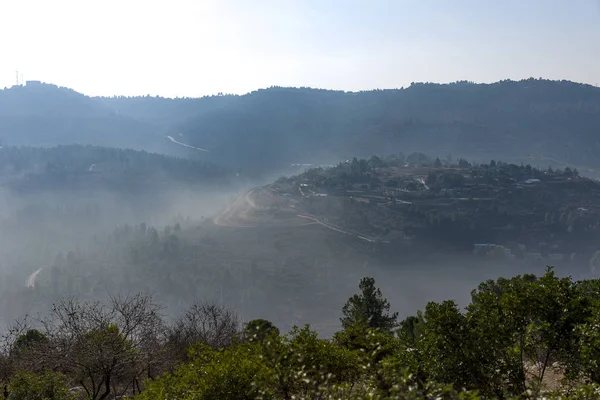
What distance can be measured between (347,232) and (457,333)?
13762 cm

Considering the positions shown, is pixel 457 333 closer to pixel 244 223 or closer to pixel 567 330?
pixel 567 330

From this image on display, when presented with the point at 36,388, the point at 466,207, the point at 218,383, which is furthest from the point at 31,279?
the point at 218,383

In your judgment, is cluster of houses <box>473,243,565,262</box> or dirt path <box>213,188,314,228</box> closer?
cluster of houses <box>473,243,565,262</box>

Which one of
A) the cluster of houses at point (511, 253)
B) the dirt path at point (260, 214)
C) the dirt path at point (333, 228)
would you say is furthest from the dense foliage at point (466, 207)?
the dirt path at point (260, 214)

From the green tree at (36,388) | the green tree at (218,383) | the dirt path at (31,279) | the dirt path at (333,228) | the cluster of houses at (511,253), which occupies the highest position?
the green tree at (218,383)

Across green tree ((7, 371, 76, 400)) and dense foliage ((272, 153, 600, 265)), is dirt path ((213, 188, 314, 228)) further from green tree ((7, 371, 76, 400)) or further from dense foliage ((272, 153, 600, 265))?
green tree ((7, 371, 76, 400))

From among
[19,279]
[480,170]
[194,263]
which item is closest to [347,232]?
[194,263]

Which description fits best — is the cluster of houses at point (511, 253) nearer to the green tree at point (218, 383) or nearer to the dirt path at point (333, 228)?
the dirt path at point (333, 228)

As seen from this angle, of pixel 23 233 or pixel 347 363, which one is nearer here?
pixel 347 363

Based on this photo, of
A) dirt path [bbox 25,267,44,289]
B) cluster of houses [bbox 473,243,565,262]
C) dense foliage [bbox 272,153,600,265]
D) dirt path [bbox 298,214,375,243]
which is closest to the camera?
dirt path [bbox 25,267,44,289]

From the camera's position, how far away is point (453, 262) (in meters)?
144

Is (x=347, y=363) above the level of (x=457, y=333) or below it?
below

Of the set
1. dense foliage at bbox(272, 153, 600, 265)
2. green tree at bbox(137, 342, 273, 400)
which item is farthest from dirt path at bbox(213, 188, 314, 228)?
green tree at bbox(137, 342, 273, 400)

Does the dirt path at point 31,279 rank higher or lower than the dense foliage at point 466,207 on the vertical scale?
lower
